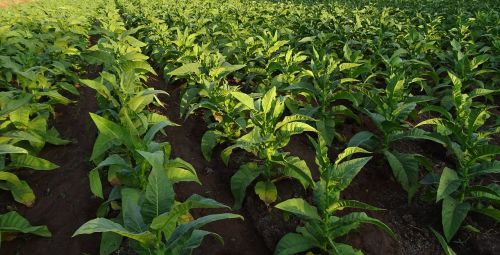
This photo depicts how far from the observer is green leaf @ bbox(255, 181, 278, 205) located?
3.22 m

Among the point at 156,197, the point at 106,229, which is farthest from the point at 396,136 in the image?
the point at 106,229

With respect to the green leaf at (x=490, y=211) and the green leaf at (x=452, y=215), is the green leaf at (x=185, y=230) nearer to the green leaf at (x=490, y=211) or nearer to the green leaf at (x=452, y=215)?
the green leaf at (x=452, y=215)

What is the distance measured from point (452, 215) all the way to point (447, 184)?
24 centimetres

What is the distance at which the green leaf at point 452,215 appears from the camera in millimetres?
2795

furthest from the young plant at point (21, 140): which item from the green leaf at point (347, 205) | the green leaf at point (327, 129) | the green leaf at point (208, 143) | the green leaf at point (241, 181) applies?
the green leaf at point (327, 129)

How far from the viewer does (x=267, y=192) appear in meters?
3.25

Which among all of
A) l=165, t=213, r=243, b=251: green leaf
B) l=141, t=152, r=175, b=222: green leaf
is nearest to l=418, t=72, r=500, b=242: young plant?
l=165, t=213, r=243, b=251: green leaf

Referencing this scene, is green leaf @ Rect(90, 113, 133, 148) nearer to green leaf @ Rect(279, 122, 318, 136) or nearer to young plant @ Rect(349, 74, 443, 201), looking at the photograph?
green leaf @ Rect(279, 122, 318, 136)

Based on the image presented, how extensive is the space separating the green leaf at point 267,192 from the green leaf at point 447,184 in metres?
1.30

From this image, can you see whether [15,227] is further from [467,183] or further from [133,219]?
[467,183]

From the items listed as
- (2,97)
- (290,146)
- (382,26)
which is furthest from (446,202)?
(382,26)

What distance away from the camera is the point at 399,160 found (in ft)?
11.2

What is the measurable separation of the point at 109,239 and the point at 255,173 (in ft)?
4.41

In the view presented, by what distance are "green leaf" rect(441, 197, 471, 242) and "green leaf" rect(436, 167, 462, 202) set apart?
11 cm
